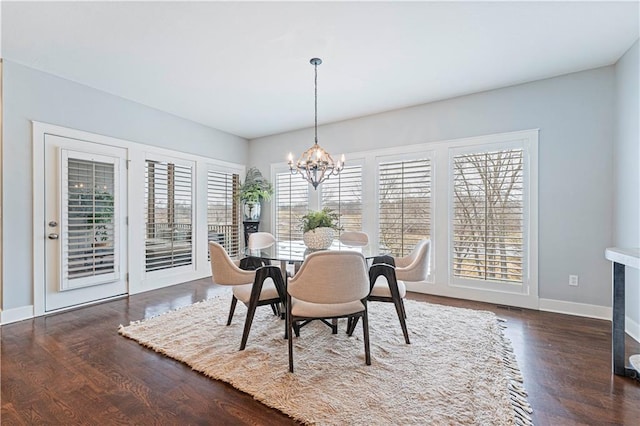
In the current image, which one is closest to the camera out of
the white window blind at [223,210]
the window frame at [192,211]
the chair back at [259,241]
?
the chair back at [259,241]

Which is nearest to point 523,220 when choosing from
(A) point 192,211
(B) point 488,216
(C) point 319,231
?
(B) point 488,216

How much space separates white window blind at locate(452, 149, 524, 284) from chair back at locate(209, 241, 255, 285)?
288 cm

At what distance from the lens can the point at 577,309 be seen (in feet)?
10.8

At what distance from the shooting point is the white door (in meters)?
3.39

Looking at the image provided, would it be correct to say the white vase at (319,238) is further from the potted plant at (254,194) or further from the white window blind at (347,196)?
the potted plant at (254,194)

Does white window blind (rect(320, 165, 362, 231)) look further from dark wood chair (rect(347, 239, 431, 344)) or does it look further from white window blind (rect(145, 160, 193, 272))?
white window blind (rect(145, 160, 193, 272))

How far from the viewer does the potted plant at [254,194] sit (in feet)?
17.6

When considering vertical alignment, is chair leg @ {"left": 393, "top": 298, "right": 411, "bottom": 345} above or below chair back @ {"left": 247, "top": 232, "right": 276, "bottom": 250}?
below

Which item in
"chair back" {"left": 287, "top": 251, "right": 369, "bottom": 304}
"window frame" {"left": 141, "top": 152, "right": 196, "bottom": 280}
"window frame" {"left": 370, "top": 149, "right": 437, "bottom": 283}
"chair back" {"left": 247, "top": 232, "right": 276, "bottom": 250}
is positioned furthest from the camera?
"window frame" {"left": 141, "top": 152, "right": 196, "bottom": 280}

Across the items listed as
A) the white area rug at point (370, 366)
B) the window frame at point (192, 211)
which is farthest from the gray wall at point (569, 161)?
the window frame at point (192, 211)

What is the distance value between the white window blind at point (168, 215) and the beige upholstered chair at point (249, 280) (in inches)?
96.3

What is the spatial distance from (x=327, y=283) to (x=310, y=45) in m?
2.20

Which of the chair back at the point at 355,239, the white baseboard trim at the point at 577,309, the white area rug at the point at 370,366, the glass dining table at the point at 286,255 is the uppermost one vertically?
the chair back at the point at 355,239

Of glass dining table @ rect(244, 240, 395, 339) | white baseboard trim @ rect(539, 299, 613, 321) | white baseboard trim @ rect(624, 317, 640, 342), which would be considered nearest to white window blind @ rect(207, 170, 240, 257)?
glass dining table @ rect(244, 240, 395, 339)
